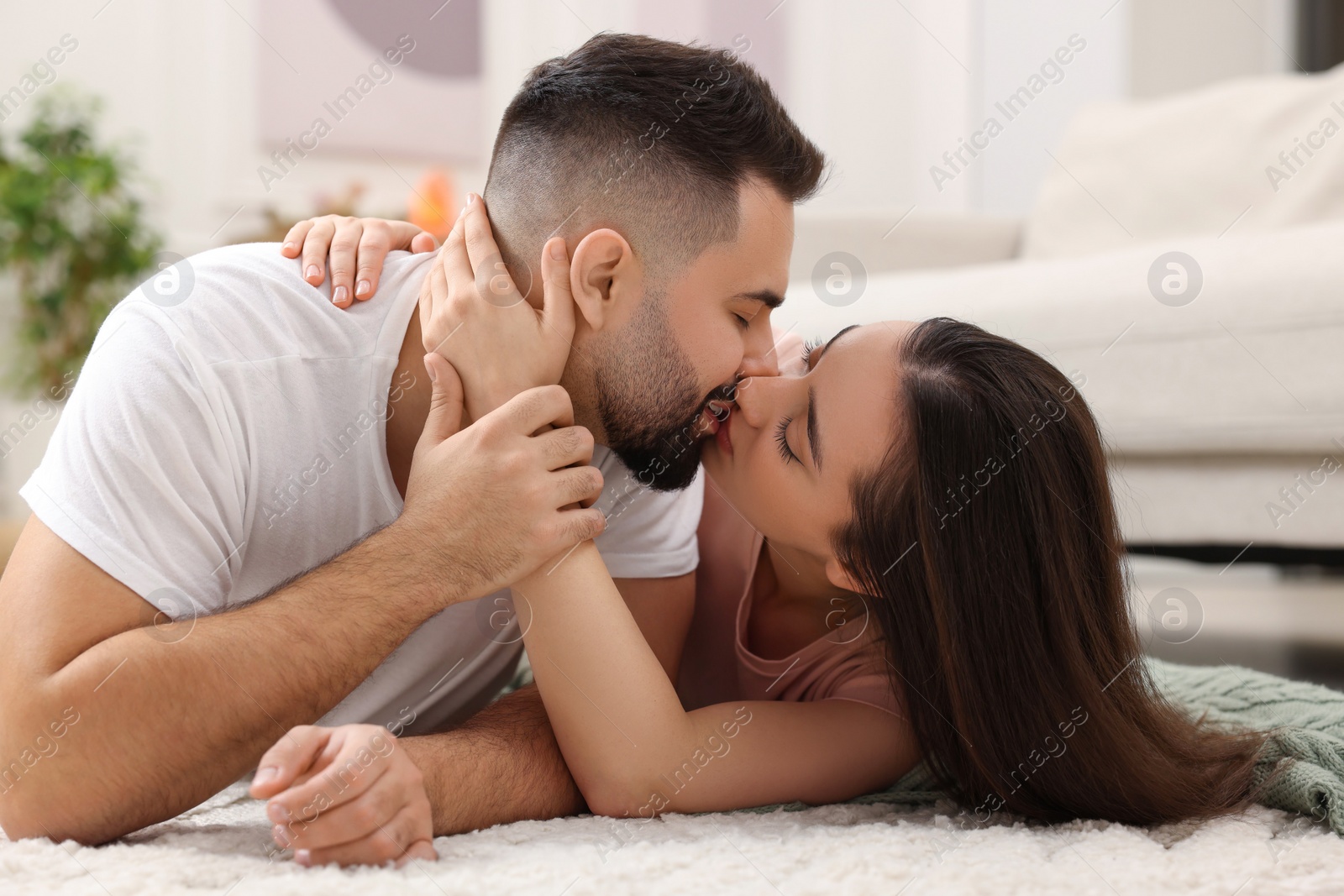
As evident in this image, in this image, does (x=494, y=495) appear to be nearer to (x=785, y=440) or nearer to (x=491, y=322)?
(x=491, y=322)

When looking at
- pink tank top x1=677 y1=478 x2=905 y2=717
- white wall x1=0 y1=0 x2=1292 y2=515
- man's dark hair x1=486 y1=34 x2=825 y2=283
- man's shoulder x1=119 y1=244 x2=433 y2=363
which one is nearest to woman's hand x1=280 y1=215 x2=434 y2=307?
man's shoulder x1=119 y1=244 x2=433 y2=363

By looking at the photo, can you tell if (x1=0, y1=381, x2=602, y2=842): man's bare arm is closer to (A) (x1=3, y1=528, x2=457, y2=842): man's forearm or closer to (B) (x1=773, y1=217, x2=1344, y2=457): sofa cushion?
(A) (x1=3, y1=528, x2=457, y2=842): man's forearm

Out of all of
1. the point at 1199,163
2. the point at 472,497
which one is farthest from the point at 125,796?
the point at 1199,163

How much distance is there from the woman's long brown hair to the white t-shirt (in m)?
0.34

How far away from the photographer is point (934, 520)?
107 centimetres

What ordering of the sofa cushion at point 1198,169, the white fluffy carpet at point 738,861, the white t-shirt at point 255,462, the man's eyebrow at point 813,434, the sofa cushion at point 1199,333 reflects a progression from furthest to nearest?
1. the sofa cushion at point 1198,169
2. the sofa cushion at point 1199,333
3. the man's eyebrow at point 813,434
4. the white t-shirt at point 255,462
5. the white fluffy carpet at point 738,861

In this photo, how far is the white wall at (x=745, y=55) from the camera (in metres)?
3.86

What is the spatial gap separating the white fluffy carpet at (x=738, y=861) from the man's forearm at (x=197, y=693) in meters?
0.04

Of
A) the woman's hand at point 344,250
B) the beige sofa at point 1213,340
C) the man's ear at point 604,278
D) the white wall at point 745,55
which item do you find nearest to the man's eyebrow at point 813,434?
the man's ear at point 604,278

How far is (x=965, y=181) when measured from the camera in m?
4.48

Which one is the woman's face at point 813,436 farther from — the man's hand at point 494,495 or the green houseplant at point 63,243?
the green houseplant at point 63,243

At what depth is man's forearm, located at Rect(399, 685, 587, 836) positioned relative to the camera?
0.96 meters

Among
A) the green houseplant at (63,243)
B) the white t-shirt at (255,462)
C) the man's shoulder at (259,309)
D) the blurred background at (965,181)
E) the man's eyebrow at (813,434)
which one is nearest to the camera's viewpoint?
the white t-shirt at (255,462)

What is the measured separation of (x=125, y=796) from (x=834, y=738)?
0.65 meters
